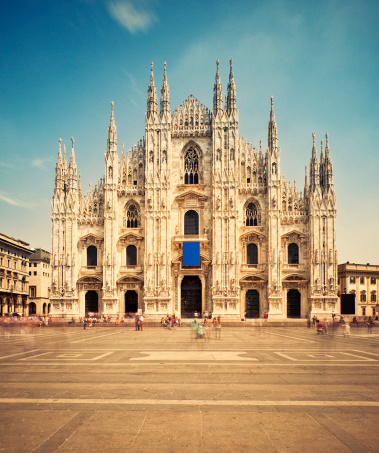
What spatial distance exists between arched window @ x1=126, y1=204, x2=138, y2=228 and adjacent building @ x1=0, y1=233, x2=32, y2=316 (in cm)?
2321

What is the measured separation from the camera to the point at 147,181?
4959 centimetres

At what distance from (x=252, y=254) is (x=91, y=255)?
17911mm

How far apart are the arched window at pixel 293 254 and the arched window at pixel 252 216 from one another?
463 cm

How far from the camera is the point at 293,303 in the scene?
162 ft

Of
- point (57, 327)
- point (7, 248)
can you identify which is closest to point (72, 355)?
point (57, 327)

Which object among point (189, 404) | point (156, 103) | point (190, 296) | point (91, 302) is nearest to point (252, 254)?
point (190, 296)

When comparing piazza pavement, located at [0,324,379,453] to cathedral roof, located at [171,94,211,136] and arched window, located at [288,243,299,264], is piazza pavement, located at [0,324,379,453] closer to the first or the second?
arched window, located at [288,243,299,264]

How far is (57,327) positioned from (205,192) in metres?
20.7

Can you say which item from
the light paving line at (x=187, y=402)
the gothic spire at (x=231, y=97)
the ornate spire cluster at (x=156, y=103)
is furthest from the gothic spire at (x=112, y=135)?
the light paving line at (x=187, y=402)

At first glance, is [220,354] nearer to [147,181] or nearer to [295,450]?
[295,450]

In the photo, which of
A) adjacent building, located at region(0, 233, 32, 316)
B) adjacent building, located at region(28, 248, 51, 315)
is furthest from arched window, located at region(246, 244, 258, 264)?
adjacent building, located at region(28, 248, 51, 315)

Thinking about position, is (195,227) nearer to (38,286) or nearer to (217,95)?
(217,95)

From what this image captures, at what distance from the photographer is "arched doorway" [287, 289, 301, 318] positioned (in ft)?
162

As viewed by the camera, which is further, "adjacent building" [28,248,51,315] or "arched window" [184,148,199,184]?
"adjacent building" [28,248,51,315]
